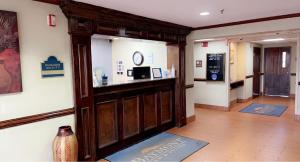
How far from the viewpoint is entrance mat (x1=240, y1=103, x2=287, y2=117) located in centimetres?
607

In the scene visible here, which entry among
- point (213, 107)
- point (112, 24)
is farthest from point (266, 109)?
point (112, 24)

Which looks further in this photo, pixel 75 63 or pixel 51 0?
pixel 75 63

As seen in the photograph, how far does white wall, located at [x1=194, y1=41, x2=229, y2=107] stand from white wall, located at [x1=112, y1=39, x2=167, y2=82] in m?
1.74

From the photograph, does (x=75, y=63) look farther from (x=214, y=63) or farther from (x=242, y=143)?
(x=214, y=63)

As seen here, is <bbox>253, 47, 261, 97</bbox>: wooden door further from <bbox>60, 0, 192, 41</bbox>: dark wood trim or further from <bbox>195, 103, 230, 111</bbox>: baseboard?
<bbox>60, 0, 192, 41</bbox>: dark wood trim

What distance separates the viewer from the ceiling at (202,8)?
2.90 metres

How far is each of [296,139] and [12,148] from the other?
14.9 ft

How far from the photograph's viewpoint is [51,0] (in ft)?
8.64

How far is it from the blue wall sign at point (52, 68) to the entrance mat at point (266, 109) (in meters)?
5.36

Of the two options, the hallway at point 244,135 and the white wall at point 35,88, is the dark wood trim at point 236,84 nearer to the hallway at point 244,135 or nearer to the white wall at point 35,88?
Result: the hallway at point 244,135

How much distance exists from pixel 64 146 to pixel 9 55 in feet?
3.82

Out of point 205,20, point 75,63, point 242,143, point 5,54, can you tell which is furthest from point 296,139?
point 5,54

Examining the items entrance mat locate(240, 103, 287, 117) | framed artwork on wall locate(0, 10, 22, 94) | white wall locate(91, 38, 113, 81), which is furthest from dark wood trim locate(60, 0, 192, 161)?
entrance mat locate(240, 103, 287, 117)

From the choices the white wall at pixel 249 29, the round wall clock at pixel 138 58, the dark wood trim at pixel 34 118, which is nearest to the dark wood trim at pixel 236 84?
the white wall at pixel 249 29
